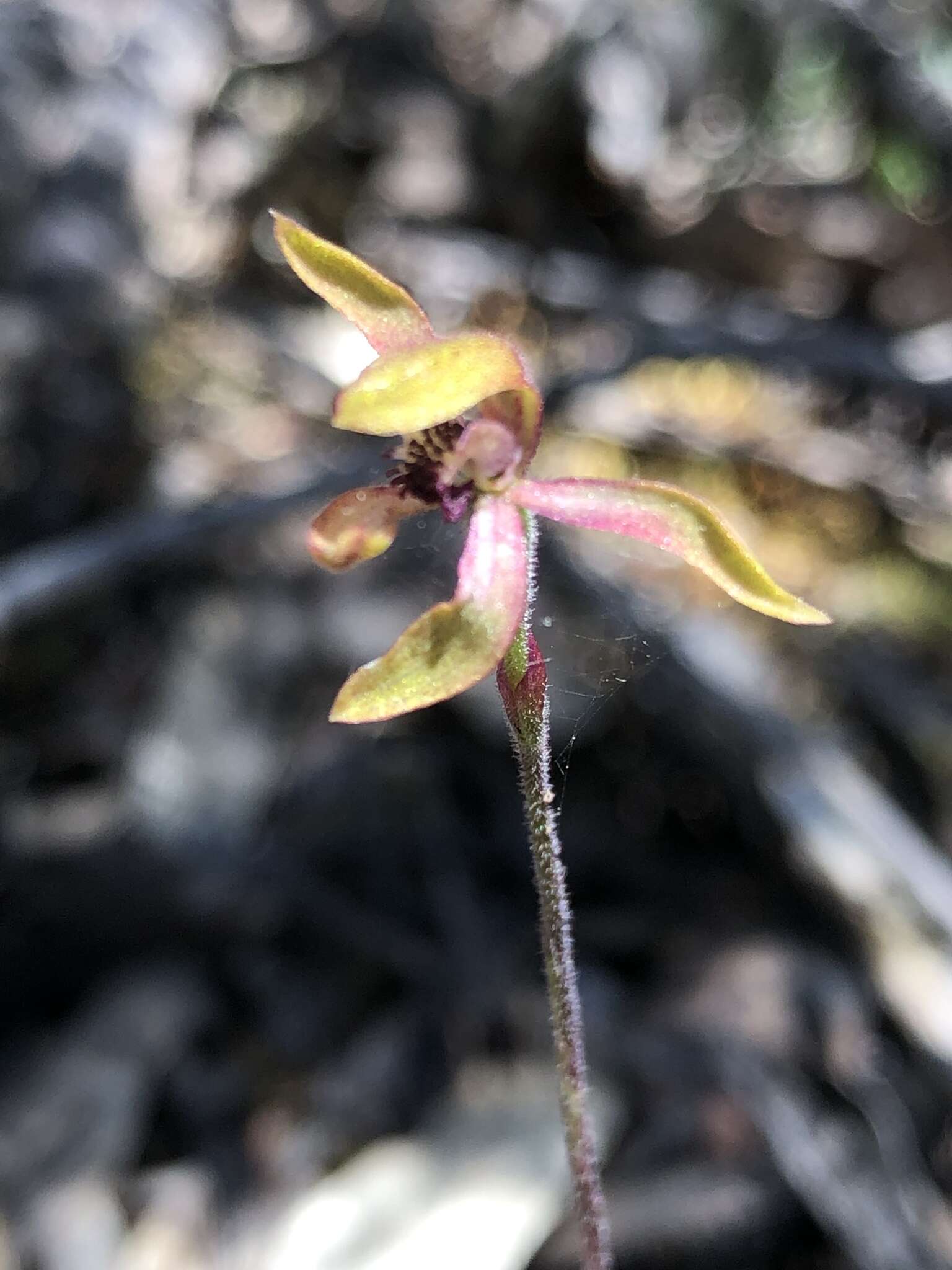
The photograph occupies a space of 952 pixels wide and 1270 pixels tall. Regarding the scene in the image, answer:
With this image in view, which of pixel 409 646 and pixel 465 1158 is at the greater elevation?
pixel 409 646

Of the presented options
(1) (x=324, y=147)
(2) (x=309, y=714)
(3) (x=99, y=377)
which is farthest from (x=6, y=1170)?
(1) (x=324, y=147)

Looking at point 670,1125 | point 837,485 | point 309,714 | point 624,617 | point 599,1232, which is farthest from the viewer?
point 837,485

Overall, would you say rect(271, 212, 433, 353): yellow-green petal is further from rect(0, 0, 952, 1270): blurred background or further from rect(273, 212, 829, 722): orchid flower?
rect(0, 0, 952, 1270): blurred background

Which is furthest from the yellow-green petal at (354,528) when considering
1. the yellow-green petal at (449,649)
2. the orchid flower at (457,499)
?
the yellow-green petal at (449,649)

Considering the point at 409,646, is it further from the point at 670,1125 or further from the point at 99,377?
the point at 99,377

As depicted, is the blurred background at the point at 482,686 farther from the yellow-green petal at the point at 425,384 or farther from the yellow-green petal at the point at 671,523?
the yellow-green petal at the point at 425,384

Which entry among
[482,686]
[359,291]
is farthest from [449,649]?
[482,686]

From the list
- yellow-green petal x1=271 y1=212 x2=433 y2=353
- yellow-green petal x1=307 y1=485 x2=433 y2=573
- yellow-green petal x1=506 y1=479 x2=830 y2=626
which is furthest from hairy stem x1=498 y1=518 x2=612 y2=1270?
yellow-green petal x1=271 y1=212 x2=433 y2=353
